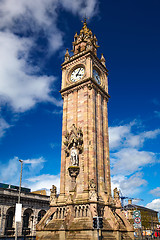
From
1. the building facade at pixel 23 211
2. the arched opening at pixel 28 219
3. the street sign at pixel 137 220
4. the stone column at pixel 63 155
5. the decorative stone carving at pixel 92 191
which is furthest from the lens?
the arched opening at pixel 28 219

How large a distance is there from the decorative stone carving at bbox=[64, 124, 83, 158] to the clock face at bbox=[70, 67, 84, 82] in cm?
1053

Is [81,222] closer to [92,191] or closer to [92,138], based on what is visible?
[92,191]

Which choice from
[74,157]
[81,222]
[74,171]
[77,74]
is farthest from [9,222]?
[77,74]

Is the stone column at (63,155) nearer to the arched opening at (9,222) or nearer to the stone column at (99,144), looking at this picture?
the stone column at (99,144)

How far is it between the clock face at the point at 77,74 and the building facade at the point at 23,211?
85.3 feet

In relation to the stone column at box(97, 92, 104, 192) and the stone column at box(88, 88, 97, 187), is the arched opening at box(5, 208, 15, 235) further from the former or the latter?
the stone column at box(88, 88, 97, 187)

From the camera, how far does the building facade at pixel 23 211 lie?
41.0 metres

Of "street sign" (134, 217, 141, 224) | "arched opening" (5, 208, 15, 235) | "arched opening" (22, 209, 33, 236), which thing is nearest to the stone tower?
"street sign" (134, 217, 141, 224)

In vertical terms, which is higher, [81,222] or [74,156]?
[74,156]

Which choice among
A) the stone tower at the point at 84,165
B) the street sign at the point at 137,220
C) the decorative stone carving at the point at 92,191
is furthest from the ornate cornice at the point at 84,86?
the street sign at the point at 137,220

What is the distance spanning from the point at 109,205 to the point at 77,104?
17967 millimetres

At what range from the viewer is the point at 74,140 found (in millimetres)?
36094

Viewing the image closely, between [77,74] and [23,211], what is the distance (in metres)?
31.0

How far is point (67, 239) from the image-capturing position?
2841cm
